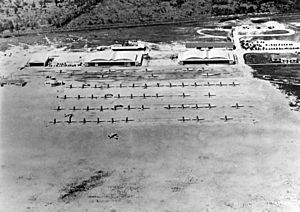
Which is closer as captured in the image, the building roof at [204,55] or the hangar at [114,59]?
the building roof at [204,55]

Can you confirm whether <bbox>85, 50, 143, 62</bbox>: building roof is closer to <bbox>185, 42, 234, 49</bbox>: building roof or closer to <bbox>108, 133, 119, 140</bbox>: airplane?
<bbox>185, 42, 234, 49</bbox>: building roof

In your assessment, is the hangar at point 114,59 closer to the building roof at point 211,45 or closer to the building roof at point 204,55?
the building roof at point 204,55

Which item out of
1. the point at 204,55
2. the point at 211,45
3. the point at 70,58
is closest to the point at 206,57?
the point at 204,55

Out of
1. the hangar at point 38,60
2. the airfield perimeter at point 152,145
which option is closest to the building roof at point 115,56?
the airfield perimeter at point 152,145

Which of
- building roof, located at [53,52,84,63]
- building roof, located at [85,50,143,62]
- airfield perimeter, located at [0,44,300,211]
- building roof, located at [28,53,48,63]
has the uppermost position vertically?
building roof, located at [85,50,143,62]

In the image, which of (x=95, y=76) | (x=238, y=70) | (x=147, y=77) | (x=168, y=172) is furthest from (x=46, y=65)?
(x=168, y=172)

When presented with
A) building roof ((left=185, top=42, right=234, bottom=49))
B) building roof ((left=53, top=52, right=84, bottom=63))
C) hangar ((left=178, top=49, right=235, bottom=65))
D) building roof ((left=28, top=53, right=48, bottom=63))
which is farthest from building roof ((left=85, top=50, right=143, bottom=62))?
building roof ((left=185, top=42, right=234, bottom=49))
